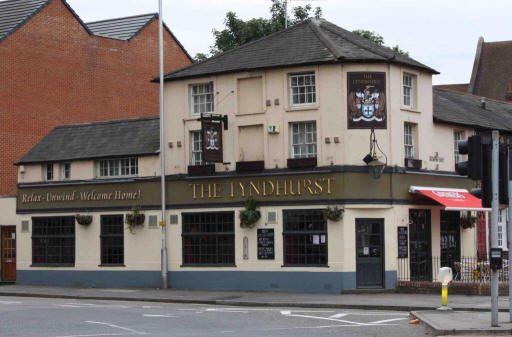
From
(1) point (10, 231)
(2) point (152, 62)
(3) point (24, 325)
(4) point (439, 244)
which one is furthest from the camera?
(2) point (152, 62)

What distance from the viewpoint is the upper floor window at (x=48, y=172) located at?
3678cm

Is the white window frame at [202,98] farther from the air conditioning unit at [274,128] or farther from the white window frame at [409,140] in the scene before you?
the white window frame at [409,140]

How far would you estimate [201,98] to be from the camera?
33.1 m

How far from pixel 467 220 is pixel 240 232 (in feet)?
27.7

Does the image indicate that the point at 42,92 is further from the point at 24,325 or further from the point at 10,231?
the point at 24,325

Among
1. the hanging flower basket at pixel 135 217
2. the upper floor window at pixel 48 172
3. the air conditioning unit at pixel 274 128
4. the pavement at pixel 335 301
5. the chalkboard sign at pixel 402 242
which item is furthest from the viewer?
the upper floor window at pixel 48 172

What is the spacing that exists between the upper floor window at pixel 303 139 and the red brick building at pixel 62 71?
52.0 ft

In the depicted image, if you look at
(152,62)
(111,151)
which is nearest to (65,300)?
(111,151)

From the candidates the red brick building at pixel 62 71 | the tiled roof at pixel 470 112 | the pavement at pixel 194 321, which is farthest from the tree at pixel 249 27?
the pavement at pixel 194 321

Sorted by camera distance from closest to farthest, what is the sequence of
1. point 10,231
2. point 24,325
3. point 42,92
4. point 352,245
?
1. point 24,325
2. point 352,245
3. point 10,231
4. point 42,92

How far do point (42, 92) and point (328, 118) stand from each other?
17.9m

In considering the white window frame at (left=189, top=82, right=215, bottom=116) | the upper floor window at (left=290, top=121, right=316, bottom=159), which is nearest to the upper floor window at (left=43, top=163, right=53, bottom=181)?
the white window frame at (left=189, top=82, right=215, bottom=116)

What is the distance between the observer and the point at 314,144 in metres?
30.5

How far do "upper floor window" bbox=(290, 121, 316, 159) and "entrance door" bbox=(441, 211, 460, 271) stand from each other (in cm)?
584
